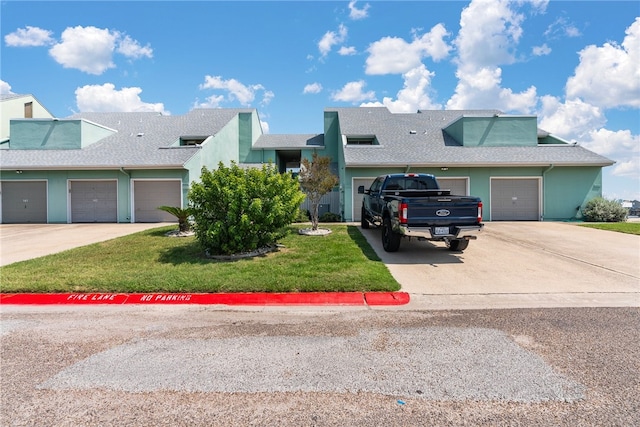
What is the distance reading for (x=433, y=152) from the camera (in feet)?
59.4

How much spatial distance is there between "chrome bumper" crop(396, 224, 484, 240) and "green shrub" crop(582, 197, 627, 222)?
13.6 m

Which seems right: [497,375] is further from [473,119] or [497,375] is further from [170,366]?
[473,119]

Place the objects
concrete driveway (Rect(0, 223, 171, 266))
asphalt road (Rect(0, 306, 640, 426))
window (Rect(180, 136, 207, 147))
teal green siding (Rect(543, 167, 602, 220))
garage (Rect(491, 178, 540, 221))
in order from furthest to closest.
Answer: window (Rect(180, 136, 207, 147))
garage (Rect(491, 178, 540, 221))
teal green siding (Rect(543, 167, 602, 220))
concrete driveway (Rect(0, 223, 171, 266))
asphalt road (Rect(0, 306, 640, 426))

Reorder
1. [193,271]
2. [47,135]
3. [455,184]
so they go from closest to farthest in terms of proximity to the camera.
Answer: [193,271] → [455,184] → [47,135]

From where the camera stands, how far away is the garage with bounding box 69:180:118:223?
17.8 m

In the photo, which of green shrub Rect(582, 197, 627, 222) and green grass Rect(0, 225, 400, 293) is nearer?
green grass Rect(0, 225, 400, 293)

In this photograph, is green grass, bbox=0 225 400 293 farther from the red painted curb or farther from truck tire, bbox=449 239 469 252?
truck tire, bbox=449 239 469 252

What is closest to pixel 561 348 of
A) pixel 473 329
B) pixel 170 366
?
pixel 473 329

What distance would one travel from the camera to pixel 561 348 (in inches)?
144

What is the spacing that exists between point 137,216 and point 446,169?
662 inches

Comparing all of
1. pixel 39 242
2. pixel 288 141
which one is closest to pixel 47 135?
pixel 39 242

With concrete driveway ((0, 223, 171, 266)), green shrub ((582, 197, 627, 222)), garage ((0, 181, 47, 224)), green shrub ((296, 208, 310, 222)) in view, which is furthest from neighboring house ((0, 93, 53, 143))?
green shrub ((582, 197, 627, 222))

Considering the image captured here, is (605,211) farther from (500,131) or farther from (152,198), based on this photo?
(152,198)

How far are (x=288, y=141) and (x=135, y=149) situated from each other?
38.3 feet
